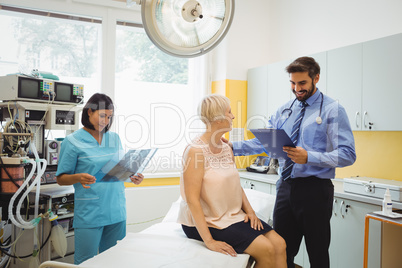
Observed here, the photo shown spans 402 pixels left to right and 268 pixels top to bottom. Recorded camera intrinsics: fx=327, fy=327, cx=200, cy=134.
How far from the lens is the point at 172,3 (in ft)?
3.78

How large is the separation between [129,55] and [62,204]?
1858 mm

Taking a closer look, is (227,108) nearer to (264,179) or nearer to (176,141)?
(264,179)

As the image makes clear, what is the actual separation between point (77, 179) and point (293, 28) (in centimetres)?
296

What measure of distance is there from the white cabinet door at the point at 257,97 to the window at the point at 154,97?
609 millimetres

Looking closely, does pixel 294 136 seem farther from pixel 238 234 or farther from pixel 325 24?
pixel 325 24

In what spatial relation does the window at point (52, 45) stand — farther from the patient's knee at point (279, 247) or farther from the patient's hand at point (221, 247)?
the patient's knee at point (279, 247)

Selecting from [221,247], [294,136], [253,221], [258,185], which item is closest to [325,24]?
[258,185]

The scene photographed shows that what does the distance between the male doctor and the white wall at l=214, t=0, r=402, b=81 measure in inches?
55.5

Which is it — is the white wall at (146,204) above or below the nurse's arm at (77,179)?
below

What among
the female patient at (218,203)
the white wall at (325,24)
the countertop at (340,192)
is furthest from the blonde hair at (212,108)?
the white wall at (325,24)

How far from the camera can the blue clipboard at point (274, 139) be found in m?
1.63

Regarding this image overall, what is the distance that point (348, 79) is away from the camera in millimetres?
2732

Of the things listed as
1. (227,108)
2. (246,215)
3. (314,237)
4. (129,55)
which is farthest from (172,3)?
(129,55)

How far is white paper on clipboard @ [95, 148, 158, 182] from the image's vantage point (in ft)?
6.02
